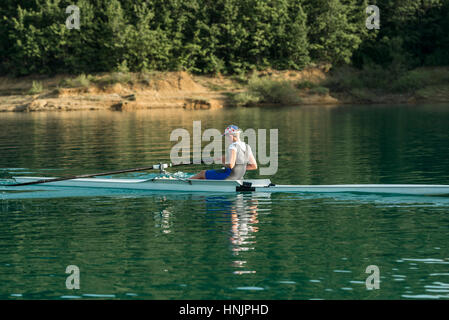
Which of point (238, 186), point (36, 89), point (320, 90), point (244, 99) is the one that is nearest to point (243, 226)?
point (238, 186)

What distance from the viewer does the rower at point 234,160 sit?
1767 centimetres

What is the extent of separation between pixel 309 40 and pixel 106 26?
89.6 feet

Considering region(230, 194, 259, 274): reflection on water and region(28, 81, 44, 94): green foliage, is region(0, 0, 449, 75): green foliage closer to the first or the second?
region(28, 81, 44, 94): green foliage

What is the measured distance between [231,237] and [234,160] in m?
4.20

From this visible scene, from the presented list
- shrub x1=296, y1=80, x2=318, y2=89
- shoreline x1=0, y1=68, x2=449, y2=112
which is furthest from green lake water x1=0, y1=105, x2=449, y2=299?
shrub x1=296, y1=80, x2=318, y2=89

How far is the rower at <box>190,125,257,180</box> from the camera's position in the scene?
17672 mm

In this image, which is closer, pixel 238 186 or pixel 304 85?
pixel 238 186

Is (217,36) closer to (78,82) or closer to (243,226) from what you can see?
(78,82)

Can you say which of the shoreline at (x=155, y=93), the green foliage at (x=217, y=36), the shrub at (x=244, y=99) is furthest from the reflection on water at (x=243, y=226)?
the green foliage at (x=217, y=36)

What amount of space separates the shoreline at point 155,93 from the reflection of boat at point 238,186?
49.7 metres

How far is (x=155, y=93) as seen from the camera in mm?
73500

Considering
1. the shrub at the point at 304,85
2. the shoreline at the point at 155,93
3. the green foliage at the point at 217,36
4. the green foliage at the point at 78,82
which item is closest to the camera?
the shoreline at the point at 155,93

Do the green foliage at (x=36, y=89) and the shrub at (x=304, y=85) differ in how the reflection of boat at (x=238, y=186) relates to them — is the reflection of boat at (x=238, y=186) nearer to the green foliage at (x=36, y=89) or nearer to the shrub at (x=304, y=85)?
the green foliage at (x=36, y=89)

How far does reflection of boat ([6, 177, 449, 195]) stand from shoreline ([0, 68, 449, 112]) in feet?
163
